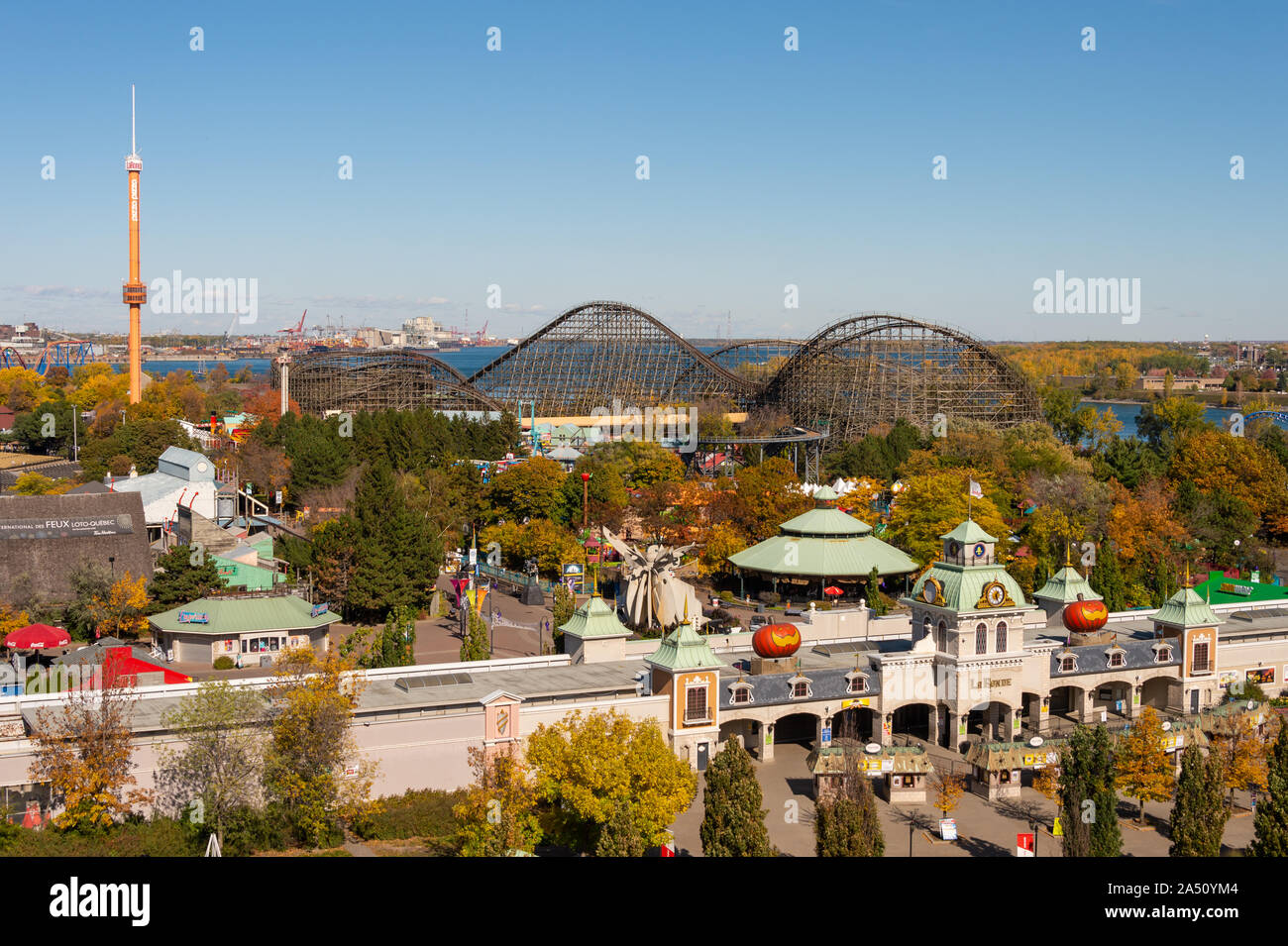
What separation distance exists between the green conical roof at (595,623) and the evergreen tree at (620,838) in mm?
12350

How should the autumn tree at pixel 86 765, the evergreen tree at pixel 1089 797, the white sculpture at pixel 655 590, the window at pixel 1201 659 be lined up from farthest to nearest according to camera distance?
1. the white sculpture at pixel 655 590
2. the window at pixel 1201 659
3. the autumn tree at pixel 86 765
4. the evergreen tree at pixel 1089 797

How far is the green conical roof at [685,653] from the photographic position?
106ft

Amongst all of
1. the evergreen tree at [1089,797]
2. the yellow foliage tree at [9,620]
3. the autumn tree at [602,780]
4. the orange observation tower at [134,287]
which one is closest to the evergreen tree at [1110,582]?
the evergreen tree at [1089,797]

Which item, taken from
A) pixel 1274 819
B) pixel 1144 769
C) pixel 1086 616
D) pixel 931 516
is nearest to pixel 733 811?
pixel 1274 819

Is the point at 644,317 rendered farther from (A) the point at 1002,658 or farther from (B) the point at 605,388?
(A) the point at 1002,658

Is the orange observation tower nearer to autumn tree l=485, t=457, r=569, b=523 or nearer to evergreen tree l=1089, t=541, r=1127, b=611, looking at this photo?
autumn tree l=485, t=457, r=569, b=523

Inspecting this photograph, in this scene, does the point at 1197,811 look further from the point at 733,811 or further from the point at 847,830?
the point at 733,811

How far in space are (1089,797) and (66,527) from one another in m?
36.7

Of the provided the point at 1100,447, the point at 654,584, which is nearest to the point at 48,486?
the point at 654,584

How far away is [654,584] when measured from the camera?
149ft

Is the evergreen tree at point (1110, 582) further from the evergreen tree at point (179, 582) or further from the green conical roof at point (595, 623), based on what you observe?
the evergreen tree at point (179, 582)

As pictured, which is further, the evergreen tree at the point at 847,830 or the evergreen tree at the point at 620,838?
the evergreen tree at the point at 847,830

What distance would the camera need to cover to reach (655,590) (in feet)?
150
